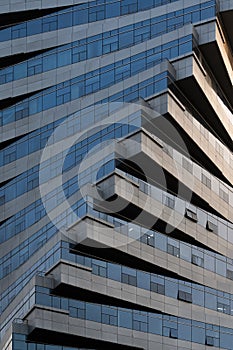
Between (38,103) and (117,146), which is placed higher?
(38,103)

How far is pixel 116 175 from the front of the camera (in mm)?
66688

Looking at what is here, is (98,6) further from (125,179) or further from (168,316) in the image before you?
(168,316)

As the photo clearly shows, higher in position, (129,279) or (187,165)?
(187,165)

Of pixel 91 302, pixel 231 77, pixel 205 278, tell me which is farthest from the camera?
pixel 231 77

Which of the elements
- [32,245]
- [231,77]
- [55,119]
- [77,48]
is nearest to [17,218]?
[32,245]

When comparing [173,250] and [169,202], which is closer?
[173,250]

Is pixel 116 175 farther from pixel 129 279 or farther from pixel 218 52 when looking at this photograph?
pixel 218 52

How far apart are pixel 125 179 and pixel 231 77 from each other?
1996 centimetres

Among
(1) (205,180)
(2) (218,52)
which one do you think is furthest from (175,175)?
(2) (218,52)

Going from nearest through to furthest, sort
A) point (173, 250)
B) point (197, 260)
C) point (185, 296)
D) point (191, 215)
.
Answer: point (185, 296)
point (173, 250)
point (197, 260)
point (191, 215)

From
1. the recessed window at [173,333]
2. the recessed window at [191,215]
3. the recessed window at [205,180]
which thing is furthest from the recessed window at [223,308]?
the recessed window at [205,180]

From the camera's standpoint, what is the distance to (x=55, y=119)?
74.7 meters

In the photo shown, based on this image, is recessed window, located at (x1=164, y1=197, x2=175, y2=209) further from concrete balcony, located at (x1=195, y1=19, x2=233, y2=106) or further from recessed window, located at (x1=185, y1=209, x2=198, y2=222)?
concrete balcony, located at (x1=195, y1=19, x2=233, y2=106)

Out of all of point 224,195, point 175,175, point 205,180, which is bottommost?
point 175,175
